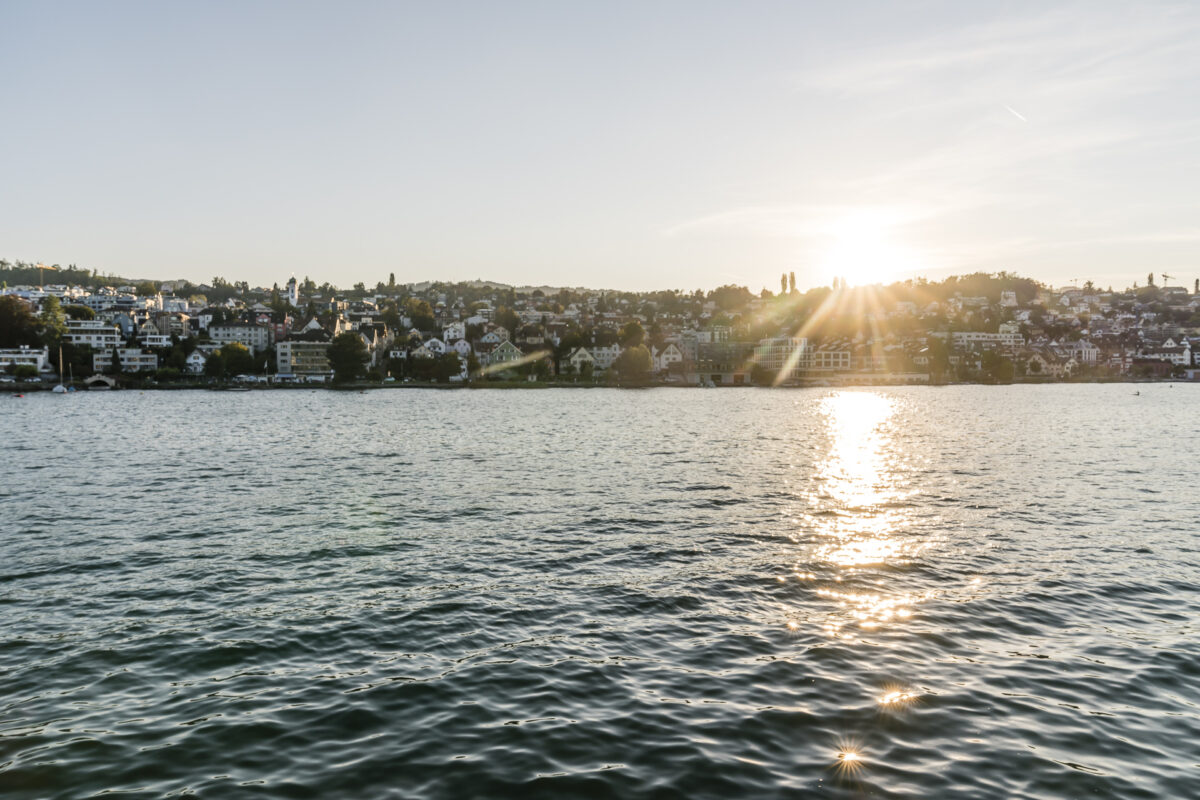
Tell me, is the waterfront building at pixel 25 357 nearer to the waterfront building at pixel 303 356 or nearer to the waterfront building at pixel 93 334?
the waterfront building at pixel 93 334

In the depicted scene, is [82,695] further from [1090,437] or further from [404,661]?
[1090,437]

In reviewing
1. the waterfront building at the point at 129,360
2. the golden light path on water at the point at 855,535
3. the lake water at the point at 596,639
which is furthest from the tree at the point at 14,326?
the golden light path on water at the point at 855,535

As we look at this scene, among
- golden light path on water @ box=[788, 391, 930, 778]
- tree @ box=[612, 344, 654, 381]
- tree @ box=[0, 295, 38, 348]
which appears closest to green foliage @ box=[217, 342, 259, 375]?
tree @ box=[0, 295, 38, 348]

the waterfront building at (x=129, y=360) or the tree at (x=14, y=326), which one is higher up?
the tree at (x=14, y=326)

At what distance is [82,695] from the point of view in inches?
492

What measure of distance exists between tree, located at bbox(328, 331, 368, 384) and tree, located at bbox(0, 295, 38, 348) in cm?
7369

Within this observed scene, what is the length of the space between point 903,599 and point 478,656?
35.7ft

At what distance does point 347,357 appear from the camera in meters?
173

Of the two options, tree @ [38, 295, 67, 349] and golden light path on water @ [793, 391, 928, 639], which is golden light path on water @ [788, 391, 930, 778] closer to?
golden light path on water @ [793, 391, 928, 639]

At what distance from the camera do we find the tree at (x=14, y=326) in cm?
17362

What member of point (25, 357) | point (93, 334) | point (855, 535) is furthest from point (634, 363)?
point (855, 535)

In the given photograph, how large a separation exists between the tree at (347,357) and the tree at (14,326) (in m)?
73.7

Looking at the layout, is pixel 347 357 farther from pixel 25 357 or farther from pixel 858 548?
pixel 858 548

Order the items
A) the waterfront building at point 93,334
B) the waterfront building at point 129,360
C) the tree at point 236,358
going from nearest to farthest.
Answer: the waterfront building at point 129,360
the waterfront building at point 93,334
the tree at point 236,358
